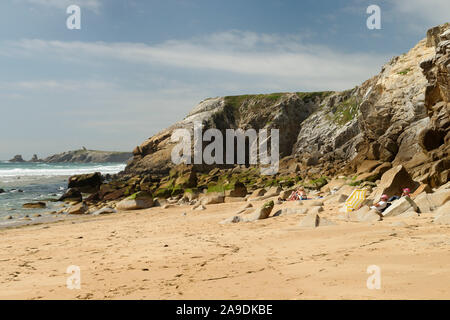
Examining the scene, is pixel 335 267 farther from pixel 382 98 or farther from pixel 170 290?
pixel 382 98

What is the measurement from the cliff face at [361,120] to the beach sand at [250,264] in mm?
11248

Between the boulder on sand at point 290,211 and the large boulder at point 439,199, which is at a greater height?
the large boulder at point 439,199

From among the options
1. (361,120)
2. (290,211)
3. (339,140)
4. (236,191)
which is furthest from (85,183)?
(290,211)

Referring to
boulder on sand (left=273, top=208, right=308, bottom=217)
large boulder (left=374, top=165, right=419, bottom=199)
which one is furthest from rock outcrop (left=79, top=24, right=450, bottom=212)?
boulder on sand (left=273, top=208, right=308, bottom=217)

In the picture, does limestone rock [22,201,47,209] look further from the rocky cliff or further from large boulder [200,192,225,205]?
the rocky cliff

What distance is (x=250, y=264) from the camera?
6.61 m

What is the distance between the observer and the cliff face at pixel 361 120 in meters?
19.7

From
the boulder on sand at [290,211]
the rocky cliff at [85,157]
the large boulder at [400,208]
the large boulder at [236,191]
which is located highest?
the rocky cliff at [85,157]

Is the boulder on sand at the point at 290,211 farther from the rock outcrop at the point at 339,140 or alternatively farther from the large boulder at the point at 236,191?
the large boulder at the point at 236,191

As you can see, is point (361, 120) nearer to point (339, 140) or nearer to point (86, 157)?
point (339, 140)

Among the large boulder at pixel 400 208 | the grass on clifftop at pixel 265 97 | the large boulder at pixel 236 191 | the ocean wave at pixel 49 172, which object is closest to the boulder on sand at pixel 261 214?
the large boulder at pixel 400 208

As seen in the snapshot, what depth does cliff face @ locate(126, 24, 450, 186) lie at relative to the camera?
1966 cm

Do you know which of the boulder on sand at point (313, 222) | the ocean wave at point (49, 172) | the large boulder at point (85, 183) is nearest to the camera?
the boulder on sand at point (313, 222)
